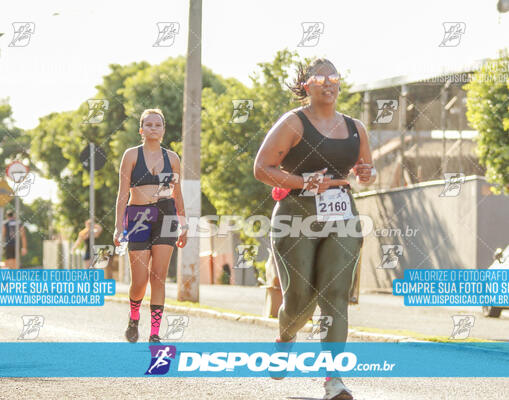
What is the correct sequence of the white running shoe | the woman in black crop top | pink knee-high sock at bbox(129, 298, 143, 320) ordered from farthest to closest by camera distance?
pink knee-high sock at bbox(129, 298, 143, 320) < the woman in black crop top < the white running shoe

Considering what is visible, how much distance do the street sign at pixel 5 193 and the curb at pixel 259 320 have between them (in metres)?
6.46

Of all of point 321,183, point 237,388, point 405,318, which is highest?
point 321,183

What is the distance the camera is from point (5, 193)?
83.8 feet

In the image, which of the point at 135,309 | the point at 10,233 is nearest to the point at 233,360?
the point at 135,309

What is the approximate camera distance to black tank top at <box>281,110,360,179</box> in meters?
6.12

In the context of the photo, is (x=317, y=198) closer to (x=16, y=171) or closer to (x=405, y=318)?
(x=405, y=318)

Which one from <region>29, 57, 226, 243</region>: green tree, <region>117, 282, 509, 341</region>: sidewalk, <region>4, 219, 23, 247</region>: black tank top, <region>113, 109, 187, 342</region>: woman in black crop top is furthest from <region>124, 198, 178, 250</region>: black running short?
<region>29, 57, 226, 243</region>: green tree

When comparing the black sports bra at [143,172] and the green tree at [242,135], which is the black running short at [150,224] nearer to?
the black sports bra at [143,172]

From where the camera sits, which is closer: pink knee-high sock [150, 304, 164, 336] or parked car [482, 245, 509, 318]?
pink knee-high sock [150, 304, 164, 336]

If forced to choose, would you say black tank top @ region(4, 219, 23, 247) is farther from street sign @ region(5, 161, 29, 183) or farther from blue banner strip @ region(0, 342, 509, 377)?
blue banner strip @ region(0, 342, 509, 377)

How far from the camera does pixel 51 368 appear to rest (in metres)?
8.42

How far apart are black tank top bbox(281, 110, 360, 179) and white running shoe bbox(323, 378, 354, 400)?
3.99 feet

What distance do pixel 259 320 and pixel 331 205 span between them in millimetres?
8066

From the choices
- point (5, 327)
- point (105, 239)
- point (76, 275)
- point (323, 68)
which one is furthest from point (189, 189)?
point (105, 239)
